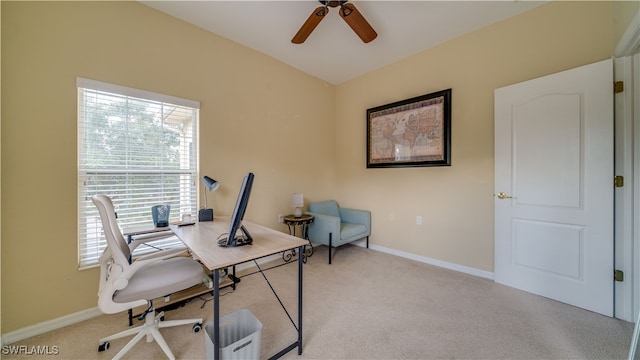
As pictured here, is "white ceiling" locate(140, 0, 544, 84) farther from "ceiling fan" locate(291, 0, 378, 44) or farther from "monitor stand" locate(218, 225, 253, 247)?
"monitor stand" locate(218, 225, 253, 247)

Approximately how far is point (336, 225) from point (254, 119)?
176 cm

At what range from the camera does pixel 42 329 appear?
1.71 metres

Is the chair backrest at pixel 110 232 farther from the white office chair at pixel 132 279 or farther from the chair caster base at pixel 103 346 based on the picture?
the chair caster base at pixel 103 346

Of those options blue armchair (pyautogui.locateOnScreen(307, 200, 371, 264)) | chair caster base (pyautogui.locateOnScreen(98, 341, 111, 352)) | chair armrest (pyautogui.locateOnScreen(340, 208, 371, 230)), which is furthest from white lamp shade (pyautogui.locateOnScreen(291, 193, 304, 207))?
chair caster base (pyautogui.locateOnScreen(98, 341, 111, 352))

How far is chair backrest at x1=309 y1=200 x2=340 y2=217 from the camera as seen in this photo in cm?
352

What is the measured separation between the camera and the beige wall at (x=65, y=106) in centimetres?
163

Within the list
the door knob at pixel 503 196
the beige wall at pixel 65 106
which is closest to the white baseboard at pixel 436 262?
the door knob at pixel 503 196

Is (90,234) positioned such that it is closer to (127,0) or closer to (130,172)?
(130,172)

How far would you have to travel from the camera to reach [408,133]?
10.2 ft

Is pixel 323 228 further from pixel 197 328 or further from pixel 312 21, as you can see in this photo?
pixel 312 21

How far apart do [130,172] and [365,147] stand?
3.00m

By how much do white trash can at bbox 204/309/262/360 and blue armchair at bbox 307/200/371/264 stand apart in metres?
1.62

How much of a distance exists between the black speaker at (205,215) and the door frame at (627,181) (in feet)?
11.8

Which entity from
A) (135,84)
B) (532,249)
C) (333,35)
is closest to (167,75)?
(135,84)
